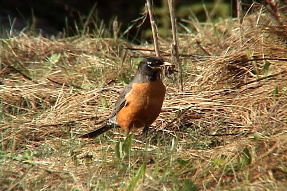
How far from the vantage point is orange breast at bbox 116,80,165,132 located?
4895 millimetres

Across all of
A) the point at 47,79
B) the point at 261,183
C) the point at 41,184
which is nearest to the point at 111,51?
the point at 47,79

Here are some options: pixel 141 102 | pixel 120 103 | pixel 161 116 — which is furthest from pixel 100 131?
pixel 161 116

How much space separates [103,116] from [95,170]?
1.49m

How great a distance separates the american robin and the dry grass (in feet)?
0.43

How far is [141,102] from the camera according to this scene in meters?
4.95

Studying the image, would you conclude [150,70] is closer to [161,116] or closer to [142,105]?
[142,105]

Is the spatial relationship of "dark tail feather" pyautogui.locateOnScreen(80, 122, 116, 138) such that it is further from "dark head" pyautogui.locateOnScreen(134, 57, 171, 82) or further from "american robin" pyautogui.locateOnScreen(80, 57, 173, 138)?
"dark head" pyautogui.locateOnScreen(134, 57, 171, 82)

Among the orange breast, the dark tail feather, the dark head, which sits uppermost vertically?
the dark head

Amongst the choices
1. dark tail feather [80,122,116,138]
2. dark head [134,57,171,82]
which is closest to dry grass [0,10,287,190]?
dark tail feather [80,122,116,138]

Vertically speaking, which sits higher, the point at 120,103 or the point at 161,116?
the point at 120,103

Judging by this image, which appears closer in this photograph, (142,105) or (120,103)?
(142,105)

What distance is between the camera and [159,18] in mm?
8492

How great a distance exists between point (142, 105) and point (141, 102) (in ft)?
0.09

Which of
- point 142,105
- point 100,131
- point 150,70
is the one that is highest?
point 150,70
